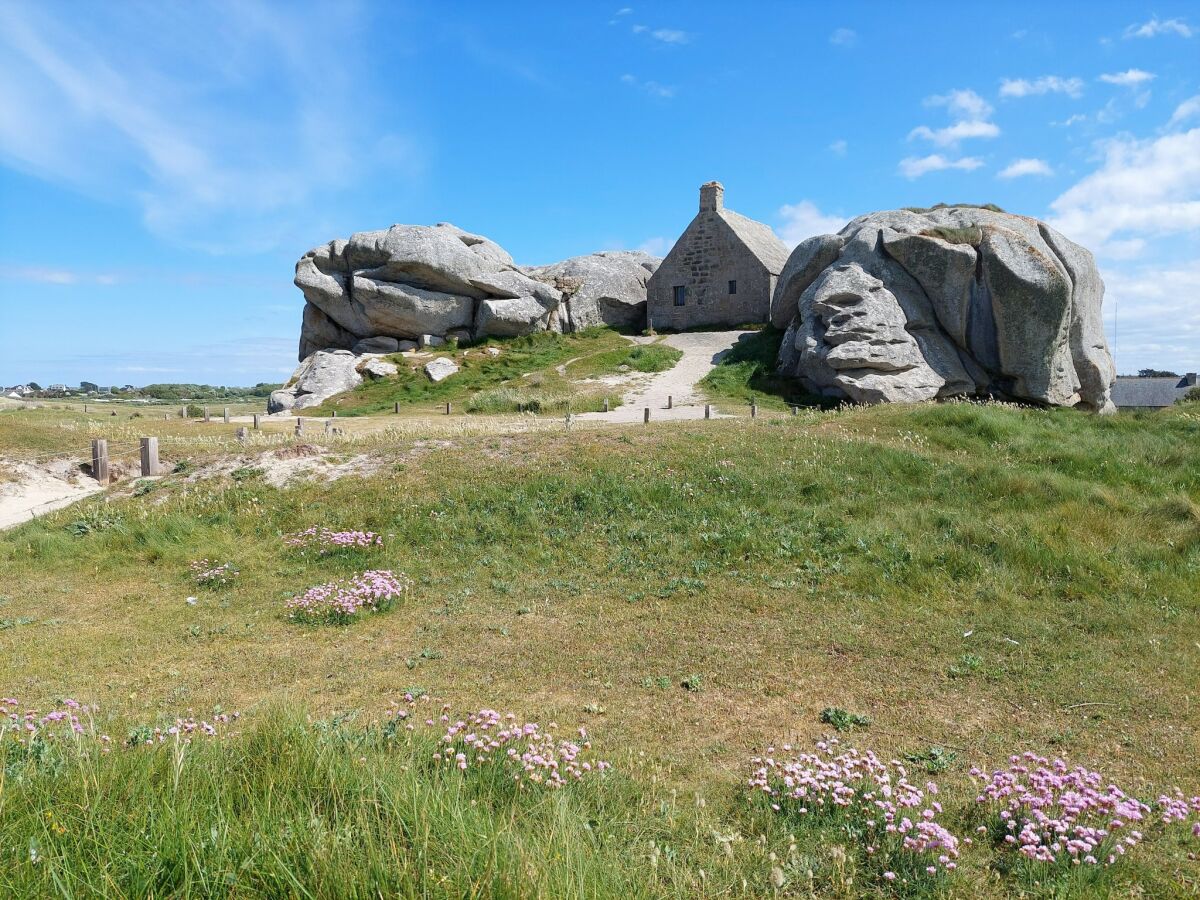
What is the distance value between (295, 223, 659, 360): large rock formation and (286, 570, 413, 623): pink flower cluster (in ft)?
106

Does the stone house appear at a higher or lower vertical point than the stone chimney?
lower

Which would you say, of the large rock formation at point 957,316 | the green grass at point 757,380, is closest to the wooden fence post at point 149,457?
the green grass at point 757,380

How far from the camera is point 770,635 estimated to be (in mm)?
8688

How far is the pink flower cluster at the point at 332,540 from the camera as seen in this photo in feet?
39.4

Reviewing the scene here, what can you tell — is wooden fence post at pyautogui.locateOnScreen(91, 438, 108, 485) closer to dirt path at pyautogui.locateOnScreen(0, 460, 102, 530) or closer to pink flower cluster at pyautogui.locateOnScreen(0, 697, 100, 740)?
dirt path at pyautogui.locateOnScreen(0, 460, 102, 530)

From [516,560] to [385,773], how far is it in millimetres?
7450

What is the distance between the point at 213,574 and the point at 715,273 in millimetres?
36453

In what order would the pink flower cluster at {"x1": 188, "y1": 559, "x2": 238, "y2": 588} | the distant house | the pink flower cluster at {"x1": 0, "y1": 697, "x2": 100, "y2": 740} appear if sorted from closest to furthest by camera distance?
the pink flower cluster at {"x1": 0, "y1": 697, "x2": 100, "y2": 740}
the pink flower cluster at {"x1": 188, "y1": 559, "x2": 238, "y2": 588}
the distant house

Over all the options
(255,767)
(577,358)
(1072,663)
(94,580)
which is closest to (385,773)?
(255,767)

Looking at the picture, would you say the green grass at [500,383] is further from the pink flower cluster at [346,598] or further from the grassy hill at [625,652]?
the pink flower cluster at [346,598]

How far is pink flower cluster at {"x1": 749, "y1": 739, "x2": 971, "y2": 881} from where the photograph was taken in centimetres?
418

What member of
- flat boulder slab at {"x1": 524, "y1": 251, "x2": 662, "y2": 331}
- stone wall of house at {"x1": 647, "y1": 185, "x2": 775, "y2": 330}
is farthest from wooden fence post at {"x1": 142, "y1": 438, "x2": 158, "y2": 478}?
stone wall of house at {"x1": 647, "y1": 185, "x2": 775, "y2": 330}

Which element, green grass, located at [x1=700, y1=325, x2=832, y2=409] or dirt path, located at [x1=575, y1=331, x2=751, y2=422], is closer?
dirt path, located at [x1=575, y1=331, x2=751, y2=422]

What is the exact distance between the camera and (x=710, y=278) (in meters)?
43.2
